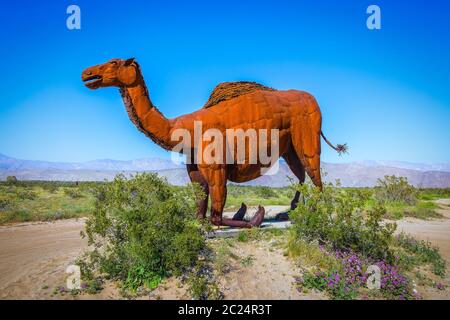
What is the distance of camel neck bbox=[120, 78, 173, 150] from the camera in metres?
6.39

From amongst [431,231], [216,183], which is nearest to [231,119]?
[216,183]

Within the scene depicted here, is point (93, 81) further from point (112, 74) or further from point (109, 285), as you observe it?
point (109, 285)

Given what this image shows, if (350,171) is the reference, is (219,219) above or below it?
above

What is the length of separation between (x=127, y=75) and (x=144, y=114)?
769 mm

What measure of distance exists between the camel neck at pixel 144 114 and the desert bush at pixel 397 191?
13.6m

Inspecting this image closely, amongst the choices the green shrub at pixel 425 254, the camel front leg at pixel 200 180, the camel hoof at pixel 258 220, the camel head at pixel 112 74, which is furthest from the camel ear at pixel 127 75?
the green shrub at pixel 425 254

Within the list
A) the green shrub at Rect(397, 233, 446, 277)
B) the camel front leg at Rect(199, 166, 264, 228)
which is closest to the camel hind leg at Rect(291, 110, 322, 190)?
the camel front leg at Rect(199, 166, 264, 228)

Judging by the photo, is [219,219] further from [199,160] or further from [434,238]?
[434,238]

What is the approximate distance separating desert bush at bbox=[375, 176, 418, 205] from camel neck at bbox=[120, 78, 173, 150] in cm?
1360

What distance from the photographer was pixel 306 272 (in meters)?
5.38

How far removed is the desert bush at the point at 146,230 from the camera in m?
5.14

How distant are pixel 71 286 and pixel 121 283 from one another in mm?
729

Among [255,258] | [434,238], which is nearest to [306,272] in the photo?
[255,258]
